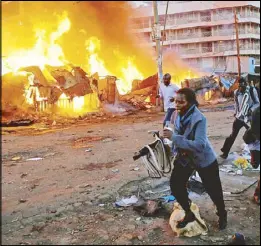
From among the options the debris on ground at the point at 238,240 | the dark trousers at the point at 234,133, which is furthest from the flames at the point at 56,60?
the debris on ground at the point at 238,240

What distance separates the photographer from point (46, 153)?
813 centimetres

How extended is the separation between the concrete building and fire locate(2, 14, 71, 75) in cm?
2070

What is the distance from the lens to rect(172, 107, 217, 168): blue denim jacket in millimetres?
3259

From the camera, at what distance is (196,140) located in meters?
3.26

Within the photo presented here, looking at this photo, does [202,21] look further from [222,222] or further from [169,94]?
[222,222]

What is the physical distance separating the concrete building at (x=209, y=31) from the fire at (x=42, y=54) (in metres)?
20.7

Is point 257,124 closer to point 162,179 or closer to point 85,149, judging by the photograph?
point 162,179

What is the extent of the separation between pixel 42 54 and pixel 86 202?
18.3m

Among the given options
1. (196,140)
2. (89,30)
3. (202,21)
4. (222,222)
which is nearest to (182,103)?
(196,140)

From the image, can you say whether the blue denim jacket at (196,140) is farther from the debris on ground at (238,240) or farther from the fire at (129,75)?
the fire at (129,75)

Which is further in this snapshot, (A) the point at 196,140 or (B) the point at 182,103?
(B) the point at 182,103

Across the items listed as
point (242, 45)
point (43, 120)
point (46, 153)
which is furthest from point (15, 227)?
point (242, 45)

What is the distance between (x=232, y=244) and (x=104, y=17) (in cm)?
2805

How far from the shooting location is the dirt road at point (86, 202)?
3.55 m
